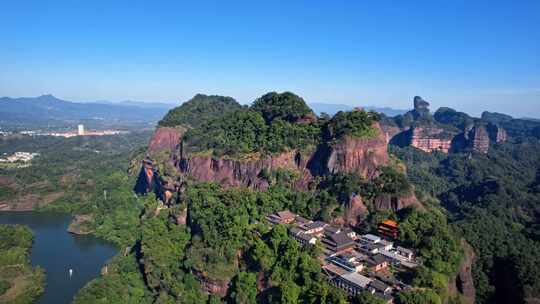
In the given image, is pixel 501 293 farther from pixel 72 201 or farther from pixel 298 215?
pixel 72 201

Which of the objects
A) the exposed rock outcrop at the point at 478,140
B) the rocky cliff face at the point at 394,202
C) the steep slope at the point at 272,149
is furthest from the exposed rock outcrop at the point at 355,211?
the exposed rock outcrop at the point at 478,140

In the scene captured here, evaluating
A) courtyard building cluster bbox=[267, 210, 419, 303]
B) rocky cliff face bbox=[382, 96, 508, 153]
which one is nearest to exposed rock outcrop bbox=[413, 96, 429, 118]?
rocky cliff face bbox=[382, 96, 508, 153]

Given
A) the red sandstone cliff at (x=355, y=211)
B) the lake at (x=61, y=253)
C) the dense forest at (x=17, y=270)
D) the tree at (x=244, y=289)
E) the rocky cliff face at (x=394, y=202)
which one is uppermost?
the rocky cliff face at (x=394, y=202)

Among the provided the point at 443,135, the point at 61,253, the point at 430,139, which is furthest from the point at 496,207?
the point at 61,253

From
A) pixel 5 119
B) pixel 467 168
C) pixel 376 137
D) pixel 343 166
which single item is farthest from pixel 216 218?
pixel 5 119

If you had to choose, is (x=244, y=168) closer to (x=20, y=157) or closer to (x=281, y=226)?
(x=281, y=226)

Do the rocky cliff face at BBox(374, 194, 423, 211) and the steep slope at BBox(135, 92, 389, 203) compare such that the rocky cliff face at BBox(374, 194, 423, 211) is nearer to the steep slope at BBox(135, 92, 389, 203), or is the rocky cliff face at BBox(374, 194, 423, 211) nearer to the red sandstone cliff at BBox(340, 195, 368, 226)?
the red sandstone cliff at BBox(340, 195, 368, 226)

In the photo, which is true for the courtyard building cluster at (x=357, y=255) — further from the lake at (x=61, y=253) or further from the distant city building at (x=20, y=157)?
the distant city building at (x=20, y=157)

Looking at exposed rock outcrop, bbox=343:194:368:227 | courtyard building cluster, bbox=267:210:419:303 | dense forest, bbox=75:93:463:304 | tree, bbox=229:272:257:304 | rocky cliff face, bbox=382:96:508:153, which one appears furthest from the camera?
rocky cliff face, bbox=382:96:508:153

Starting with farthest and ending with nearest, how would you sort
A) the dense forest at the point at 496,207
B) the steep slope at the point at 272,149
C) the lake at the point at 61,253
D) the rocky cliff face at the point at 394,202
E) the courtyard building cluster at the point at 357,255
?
the steep slope at the point at 272,149
the lake at the point at 61,253
the rocky cliff face at the point at 394,202
the dense forest at the point at 496,207
the courtyard building cluster at the point at 357,255
